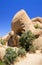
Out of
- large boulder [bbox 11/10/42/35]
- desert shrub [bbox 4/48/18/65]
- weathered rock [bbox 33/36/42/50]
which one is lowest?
desert shrub [bbox 4/48/18/65]

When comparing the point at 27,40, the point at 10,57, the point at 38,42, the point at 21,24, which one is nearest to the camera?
the point at 10,57

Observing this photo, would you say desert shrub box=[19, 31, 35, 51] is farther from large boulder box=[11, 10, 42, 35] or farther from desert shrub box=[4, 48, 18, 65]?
desert shrub box=[4, 48, 18, 65]

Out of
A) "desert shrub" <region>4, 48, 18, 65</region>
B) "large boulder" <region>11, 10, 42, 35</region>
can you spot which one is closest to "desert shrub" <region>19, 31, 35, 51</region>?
"large boulder" <region>11, 10, 42, 35</region>

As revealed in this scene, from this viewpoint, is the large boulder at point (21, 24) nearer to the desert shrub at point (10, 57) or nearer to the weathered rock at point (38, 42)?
the weathered rock at point (38, 42)

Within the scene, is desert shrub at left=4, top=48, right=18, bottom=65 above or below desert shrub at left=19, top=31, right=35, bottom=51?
below

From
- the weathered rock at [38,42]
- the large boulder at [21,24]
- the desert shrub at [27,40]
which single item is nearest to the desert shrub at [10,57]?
the desert shrub at [27,40]

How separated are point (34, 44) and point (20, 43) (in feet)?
6.90

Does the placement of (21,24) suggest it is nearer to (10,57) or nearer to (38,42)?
(38,42)

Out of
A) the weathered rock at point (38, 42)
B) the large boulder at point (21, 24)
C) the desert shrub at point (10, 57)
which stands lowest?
the desert shrub at point (10, 57)

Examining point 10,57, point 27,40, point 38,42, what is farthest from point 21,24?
point 10,57

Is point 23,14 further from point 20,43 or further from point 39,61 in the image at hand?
point 39,61

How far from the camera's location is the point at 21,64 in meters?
17.7

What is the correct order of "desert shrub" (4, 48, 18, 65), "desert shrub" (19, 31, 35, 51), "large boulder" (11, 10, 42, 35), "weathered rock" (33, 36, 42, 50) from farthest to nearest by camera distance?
"large boulder" (11, 10, 42, 35) < "weathered rock" (33, 36, 42, 50) < "desert shrub" (19, 31, 35, 51) < "desert shrub" (4, 48, 18, 65)

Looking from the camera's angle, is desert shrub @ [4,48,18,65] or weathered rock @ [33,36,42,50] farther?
weathered rock @ [33,36,42,50]
